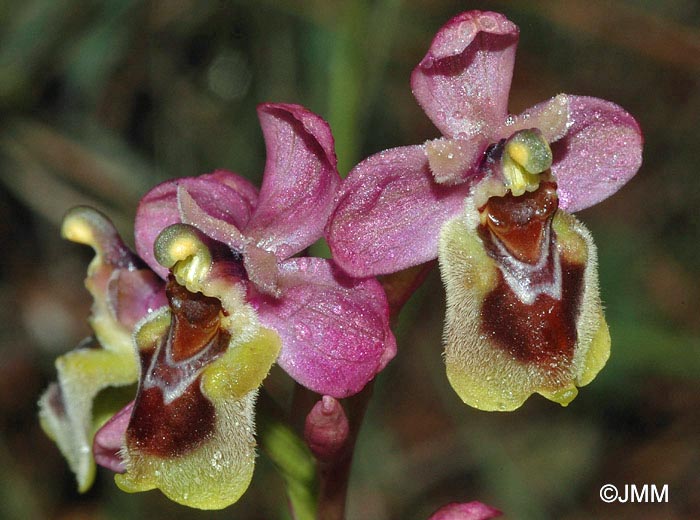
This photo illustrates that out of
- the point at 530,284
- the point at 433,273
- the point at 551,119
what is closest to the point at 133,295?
the point at 530,284

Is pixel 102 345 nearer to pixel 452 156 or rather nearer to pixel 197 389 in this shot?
pixel 197 389

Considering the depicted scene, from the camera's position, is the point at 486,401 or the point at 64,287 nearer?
the point at 486,401

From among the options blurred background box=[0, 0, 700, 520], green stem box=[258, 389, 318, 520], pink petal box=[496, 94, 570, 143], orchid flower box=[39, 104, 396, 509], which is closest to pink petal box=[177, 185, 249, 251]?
orchid flower box=[39, 104, 396, 509]

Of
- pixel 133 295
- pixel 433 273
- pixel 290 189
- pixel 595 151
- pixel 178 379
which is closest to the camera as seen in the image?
pixel 178 379

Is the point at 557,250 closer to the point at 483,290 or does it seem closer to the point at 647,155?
the point at 483,290

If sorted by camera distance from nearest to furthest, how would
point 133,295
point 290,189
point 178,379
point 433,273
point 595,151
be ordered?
point 178,379 → point 290,189 → point 595,151 → point 133,295 → point 433,273

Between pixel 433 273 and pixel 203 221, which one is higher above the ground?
pixel 203 221

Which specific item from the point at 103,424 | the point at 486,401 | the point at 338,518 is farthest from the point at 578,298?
the point at 103,424
